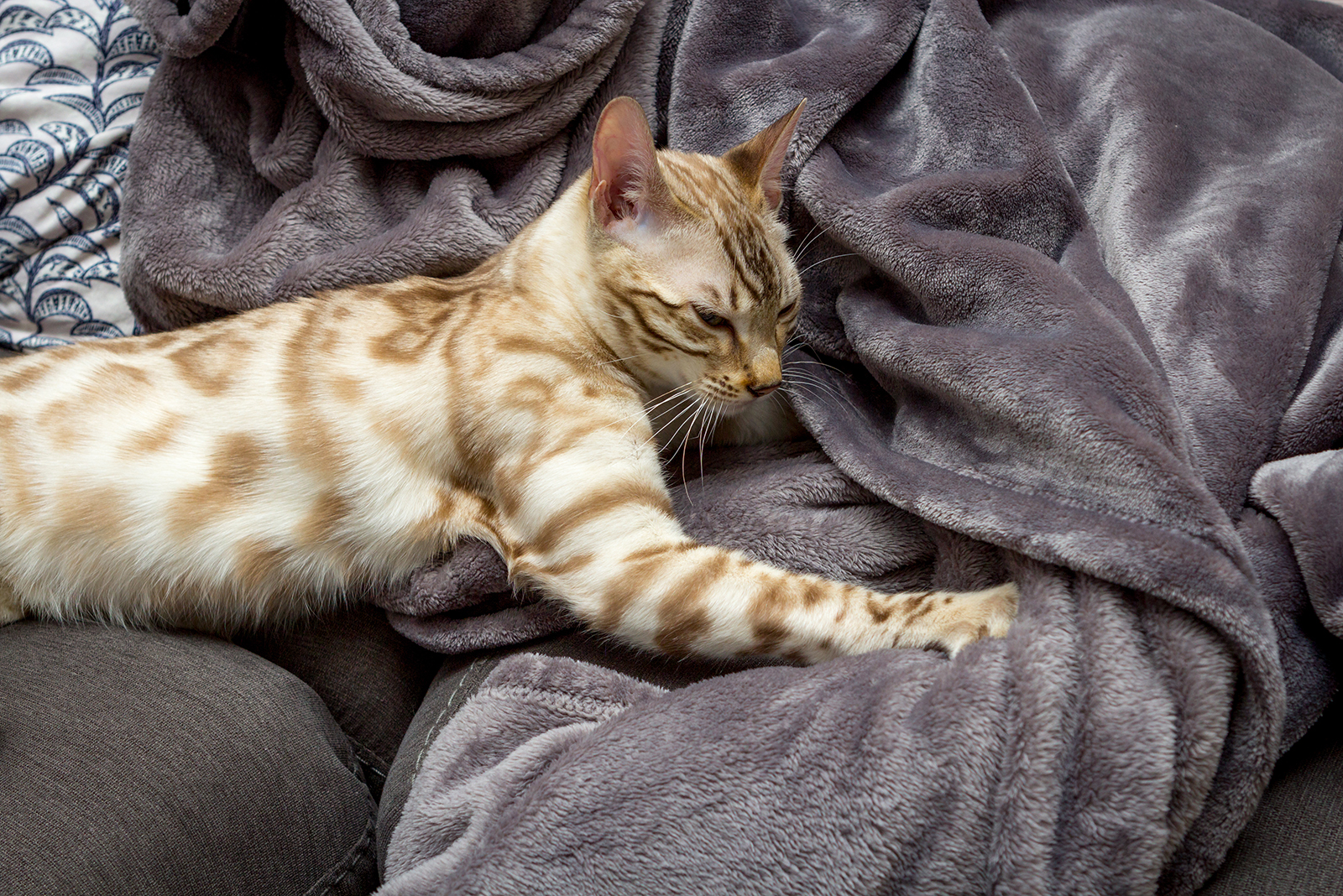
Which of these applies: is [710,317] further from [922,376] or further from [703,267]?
[922,376]

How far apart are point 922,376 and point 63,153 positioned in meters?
1.44

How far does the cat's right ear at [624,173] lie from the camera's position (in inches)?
46.1

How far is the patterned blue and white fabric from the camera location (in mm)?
1518

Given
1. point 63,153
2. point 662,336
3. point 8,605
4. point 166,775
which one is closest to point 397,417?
point 662,336

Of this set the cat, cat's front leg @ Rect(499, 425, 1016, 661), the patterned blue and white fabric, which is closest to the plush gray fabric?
the cat

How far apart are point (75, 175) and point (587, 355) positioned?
96 centimetres

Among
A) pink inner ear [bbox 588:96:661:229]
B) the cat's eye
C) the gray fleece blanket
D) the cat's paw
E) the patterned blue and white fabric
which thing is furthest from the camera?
the patterned blue and white fabric

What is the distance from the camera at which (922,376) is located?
1167 millimetres

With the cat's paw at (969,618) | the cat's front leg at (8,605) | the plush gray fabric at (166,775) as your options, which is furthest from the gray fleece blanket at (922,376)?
the cat's front leg at (8,605)

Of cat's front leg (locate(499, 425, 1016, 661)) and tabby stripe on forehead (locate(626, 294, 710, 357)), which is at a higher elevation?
tabby stripe on forehead (locate(626, 294, 710, 357))

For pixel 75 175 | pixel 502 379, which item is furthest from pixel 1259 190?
pixel 75 175

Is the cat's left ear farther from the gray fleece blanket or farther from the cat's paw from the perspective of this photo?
the cat's paw

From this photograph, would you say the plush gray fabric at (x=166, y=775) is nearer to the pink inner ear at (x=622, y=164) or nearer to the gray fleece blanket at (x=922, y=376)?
the gray fleece blanket at (x=922, y=376)

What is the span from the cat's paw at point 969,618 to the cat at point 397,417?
348 millimetres
